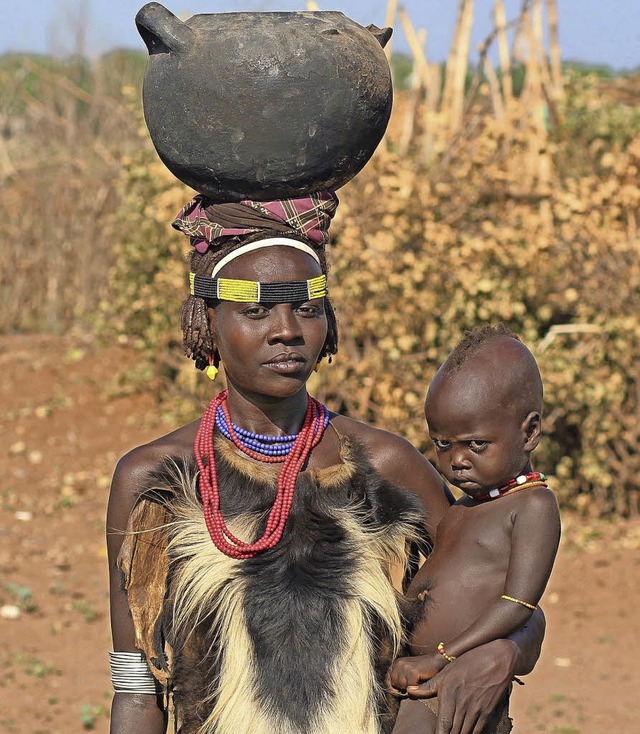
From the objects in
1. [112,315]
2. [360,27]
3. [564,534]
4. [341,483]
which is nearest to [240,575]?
[341,483]

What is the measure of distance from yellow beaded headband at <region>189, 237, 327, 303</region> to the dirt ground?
147 inches

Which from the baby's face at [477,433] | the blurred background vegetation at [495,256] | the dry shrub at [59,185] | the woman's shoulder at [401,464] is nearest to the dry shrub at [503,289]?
the blurred background vegetation at [495,256]

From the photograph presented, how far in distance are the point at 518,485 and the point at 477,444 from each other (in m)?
0.12

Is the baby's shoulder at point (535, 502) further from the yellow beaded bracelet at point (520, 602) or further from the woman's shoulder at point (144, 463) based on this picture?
the woman's shoulder at point (144, 463)

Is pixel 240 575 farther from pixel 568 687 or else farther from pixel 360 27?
pixel 568 687

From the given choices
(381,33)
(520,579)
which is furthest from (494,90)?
(520,579)

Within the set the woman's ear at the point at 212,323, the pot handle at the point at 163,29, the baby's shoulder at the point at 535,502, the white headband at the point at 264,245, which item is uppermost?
the pot handle at the point at 163,29

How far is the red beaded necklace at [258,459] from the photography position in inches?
91.5

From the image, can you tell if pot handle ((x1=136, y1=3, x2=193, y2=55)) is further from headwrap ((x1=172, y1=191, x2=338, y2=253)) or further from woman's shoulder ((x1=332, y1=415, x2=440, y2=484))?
woman's shoulder ((x1=332, y1=415, x2=440, y2=484))

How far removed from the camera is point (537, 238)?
23.9 feet

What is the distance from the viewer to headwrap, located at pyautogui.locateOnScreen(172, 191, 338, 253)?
236 centimetres

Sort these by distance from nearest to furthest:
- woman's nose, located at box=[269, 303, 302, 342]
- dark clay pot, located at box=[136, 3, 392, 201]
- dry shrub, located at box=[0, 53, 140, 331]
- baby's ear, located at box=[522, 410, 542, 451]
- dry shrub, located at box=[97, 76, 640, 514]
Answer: dark clay pot, located at box=[136, 3, 392, 201], woman's nose, located at box=[269, 303, 302, 342], baby's ear, located at box=[522, 410, 542, 451], dry shrub, located at box=[97, 76, 640, 514], dry shrub, located at box=[0, 53, 140, 331]

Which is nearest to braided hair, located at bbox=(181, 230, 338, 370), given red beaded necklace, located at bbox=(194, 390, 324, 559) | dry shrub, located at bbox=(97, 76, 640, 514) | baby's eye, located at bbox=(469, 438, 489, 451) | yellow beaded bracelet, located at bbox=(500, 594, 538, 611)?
red beaded necklace, located at bbox=(194, 390, 324, 559)

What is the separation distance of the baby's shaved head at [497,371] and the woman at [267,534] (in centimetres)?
22
